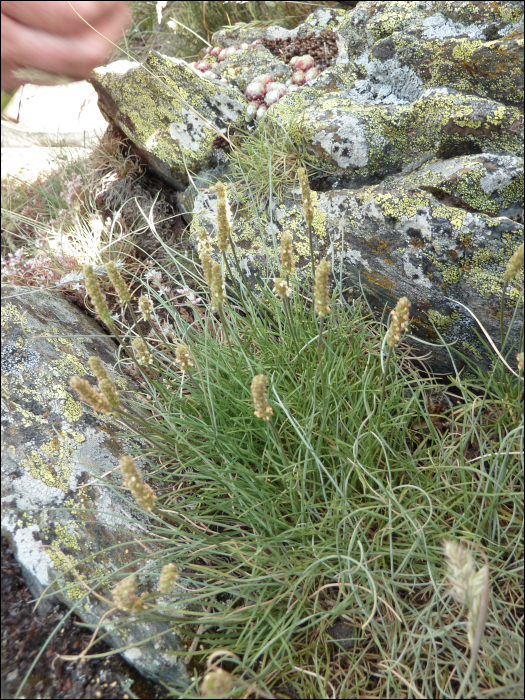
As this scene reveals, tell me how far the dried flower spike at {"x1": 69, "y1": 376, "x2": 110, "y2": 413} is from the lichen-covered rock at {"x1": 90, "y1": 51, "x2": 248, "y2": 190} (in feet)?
6.98

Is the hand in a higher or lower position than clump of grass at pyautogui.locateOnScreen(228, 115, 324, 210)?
higher

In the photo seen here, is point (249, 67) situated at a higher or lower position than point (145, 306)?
higher

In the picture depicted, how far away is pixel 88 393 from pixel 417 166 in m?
2.04

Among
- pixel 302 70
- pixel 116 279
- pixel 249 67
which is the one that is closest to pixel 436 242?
pixel 116 279

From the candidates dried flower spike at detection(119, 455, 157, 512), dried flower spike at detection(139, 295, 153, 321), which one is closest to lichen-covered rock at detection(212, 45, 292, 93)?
dried flower spike at detection(139, 295, 153, 321)

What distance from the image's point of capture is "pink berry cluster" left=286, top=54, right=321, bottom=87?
11.0 feet

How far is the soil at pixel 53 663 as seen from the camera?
5.04 ft

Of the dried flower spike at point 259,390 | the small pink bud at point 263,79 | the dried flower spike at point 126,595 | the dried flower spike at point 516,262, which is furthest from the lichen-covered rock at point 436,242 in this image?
the dried flower spike at point 126,595

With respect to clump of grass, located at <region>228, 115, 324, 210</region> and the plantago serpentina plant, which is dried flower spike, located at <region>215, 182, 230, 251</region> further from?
clump of grass, located at <region>228, 115, 324, 210</region>

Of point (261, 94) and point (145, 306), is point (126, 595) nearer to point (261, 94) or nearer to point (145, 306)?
point (145, 306)

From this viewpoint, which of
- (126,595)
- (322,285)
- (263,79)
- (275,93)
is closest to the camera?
(126,595)

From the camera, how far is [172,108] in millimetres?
3330

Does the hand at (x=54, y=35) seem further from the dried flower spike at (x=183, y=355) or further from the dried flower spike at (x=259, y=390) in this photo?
the dried flower spike at (x=259, y=390)

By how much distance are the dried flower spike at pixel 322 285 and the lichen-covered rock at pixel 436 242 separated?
82 centimetres
